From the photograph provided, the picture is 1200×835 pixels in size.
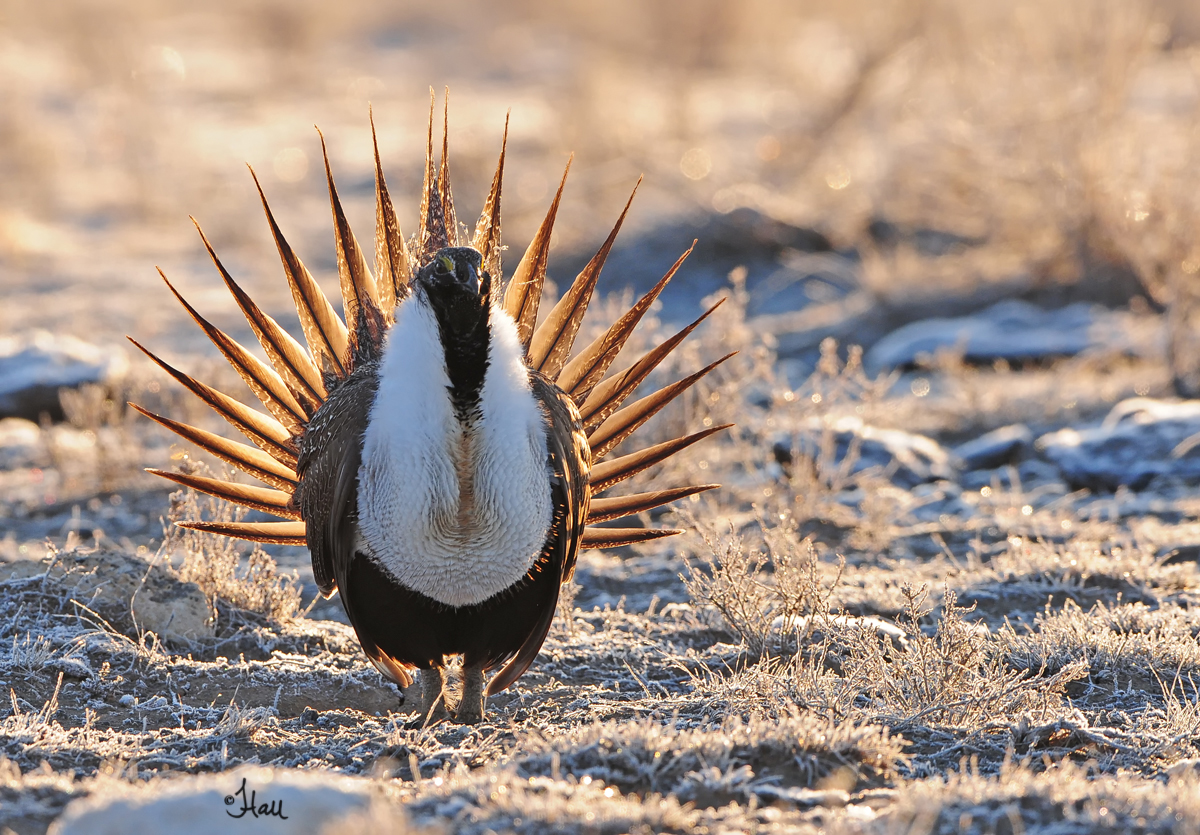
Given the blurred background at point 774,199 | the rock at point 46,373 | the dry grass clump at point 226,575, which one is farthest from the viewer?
the blurred background at point 774,199

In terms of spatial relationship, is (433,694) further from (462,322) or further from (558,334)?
(462,322)

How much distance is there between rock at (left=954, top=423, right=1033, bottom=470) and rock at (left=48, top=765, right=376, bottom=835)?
391 cm

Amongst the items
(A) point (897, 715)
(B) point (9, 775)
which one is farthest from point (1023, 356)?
(B) point (9, 775)

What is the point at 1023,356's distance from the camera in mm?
6730

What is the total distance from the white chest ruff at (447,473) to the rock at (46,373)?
3633mm

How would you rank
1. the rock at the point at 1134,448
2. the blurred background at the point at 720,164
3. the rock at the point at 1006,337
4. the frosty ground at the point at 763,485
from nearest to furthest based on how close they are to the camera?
the frosty ground at the point at 763,485 → the rock at the point at 1134,448 → the rock at the point at 1006,337 → the blurred background at the point at 720,164

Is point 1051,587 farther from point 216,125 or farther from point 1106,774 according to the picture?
point 216,125

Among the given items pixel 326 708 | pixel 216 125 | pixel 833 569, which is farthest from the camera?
pixel 216 125

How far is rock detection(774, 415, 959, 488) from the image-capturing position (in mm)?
5144

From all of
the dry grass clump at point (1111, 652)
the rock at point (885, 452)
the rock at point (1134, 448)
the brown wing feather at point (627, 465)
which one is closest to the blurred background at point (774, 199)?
the rock at point (885, 452)

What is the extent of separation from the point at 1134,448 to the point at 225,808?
4.16m

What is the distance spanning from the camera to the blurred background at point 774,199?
651cm

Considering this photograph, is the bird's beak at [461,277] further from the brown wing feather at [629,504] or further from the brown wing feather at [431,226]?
the brown wing feather at [629,504]

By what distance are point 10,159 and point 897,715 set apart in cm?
1025
